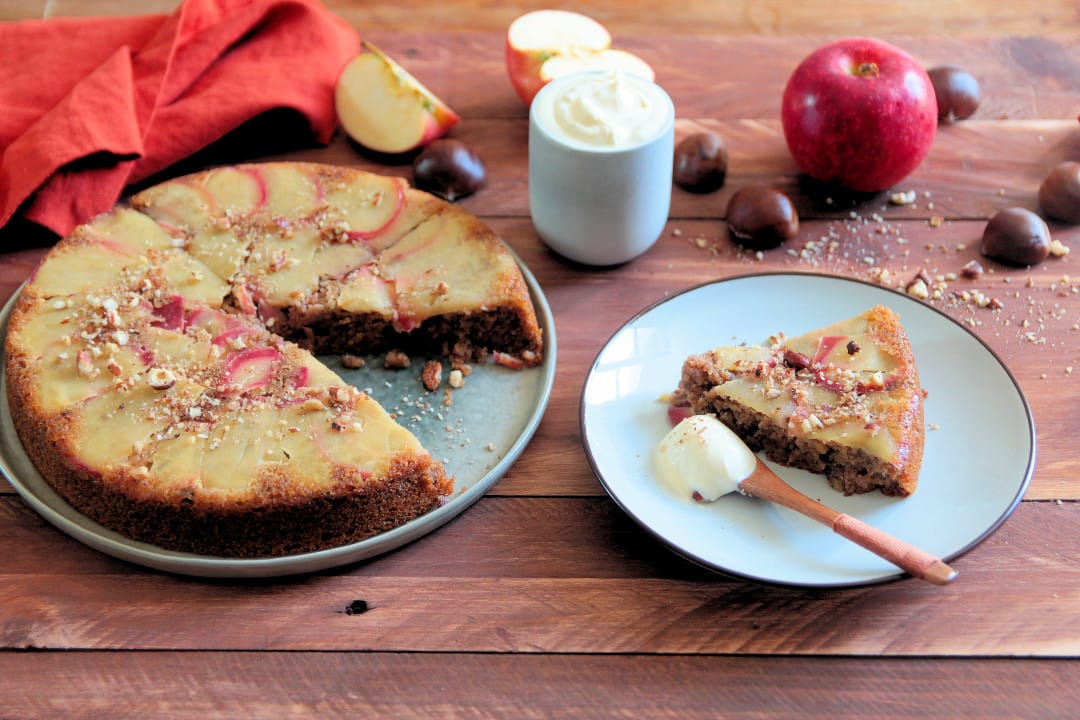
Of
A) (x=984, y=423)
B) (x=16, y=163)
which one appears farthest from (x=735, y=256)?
(x=16, y=163)

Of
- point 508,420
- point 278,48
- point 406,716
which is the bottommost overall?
point 406,716

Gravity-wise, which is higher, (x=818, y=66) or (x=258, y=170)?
(x=818, y=66)

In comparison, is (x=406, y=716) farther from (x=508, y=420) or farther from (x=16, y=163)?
(x=16, y=163)

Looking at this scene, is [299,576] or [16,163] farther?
[16,163]

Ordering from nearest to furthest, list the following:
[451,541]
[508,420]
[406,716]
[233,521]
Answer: [406,716]
[233,521]
[451,541]
[508,420]

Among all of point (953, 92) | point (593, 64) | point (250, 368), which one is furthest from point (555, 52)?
point (250, 368)

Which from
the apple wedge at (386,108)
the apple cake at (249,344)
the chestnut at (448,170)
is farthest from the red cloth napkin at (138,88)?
the chestnut at (448,170)

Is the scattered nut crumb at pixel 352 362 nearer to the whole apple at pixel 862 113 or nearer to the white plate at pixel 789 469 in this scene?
the white plate at pixel 789 469
